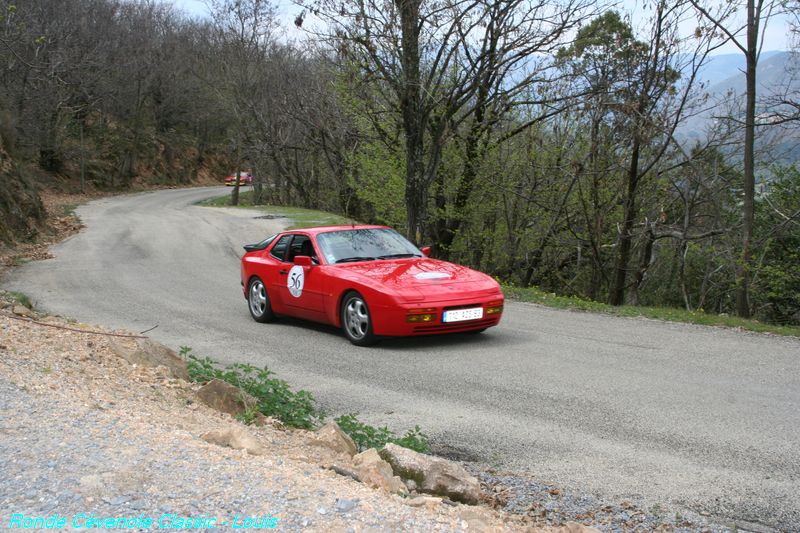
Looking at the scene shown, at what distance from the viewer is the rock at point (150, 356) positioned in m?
6.80

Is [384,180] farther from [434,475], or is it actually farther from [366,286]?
[434,475]

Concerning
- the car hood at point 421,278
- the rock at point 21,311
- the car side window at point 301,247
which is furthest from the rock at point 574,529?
the rock at point 21,311

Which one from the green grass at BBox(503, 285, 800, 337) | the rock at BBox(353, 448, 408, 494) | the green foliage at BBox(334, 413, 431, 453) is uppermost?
the green grass at BBox(503, 285, 800, 337)

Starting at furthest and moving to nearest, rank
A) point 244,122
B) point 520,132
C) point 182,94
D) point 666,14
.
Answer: point 182,94, point 244,122, point 520,132, point 666,14

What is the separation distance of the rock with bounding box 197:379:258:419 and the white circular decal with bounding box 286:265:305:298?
3.86m

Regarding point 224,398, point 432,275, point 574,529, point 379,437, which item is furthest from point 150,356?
point 574,529

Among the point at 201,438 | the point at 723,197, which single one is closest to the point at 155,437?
the point at 201,438

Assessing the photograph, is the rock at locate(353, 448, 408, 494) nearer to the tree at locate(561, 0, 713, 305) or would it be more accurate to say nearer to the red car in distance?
the tree at locate(561, 0, 713, 305)

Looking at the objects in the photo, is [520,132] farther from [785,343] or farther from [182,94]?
[182,94]

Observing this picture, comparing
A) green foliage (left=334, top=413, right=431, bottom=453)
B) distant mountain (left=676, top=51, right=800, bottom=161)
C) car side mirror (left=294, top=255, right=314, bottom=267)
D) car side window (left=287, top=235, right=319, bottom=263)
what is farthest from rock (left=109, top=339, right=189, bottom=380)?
distant mountain (left=676, top=51, right=800, bottom=161)

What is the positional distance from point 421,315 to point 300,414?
2.88m

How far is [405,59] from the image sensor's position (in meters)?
16.0

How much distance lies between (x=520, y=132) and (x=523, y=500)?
18.3m

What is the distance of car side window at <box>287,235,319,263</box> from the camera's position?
10156mm
